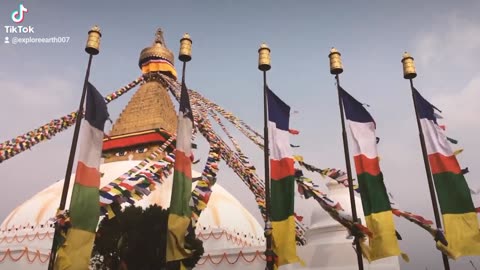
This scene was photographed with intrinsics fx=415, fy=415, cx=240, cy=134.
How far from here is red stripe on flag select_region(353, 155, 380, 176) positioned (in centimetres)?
1266

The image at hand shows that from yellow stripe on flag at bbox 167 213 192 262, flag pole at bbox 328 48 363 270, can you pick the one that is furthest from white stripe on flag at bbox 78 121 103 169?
flag pole at bbox 328 48 363 270

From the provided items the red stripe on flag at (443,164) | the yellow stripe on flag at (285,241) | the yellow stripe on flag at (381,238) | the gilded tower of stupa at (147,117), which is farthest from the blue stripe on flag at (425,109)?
the gilded tower of stupa at (147,117)

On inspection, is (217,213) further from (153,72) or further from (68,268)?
(153,72)

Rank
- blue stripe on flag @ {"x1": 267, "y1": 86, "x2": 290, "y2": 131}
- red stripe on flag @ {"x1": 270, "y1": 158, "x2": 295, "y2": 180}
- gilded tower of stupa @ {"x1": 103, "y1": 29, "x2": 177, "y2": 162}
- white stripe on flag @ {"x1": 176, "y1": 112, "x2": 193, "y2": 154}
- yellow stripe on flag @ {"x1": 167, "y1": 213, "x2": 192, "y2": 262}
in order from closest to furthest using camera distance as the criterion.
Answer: yellow stripe on flag @ {"x1": 167, "y1": 213, "x2": 192, "y2": 262}, red stripe on flag @ {"x1": 270, "y1": 158, "x2": 295, "y2": 180}, white stripe on flag @ {"x1": 176, "y1": 112, "x2": 193, "y2": 154}, blue stripe on flag @ {"x1": 267, "y1": 86, "x2": 290, "y2": 131}, gilded tower of stupa @ {"x1": 103, "y1": 29, "x2": 177, "y2": 162}

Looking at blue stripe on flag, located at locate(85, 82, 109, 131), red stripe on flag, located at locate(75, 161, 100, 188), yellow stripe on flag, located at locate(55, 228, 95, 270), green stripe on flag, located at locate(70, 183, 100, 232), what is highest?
blue stripe on flag, located at locate(85, 82, 109, 131)

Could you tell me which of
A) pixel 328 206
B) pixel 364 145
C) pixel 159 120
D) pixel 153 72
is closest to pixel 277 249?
pixel 328 206

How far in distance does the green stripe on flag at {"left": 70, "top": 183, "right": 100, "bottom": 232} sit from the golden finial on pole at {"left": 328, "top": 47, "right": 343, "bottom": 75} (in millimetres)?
8596

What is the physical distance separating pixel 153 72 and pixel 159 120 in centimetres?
653

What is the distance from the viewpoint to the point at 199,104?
23.0 metres

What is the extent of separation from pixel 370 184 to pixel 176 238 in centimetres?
594

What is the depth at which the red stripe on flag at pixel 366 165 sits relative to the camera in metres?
12.7

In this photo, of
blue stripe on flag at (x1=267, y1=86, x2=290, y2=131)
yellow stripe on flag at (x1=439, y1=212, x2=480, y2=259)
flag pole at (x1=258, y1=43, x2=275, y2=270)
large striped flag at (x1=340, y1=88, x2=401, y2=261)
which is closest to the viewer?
flag pole at (x1=258, y1=43, x2=275, y2=270)

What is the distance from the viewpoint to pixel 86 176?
11.8m

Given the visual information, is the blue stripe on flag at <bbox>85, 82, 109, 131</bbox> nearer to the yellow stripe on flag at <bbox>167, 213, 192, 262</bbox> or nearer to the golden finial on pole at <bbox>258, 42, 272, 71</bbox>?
the yellow stripe on flag at <bbox>167, 213, 192, 262</bbox>
